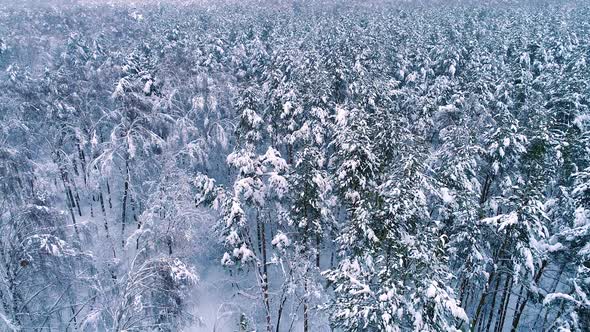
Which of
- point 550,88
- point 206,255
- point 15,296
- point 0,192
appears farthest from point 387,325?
point 550,88

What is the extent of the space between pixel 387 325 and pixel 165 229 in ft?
47.3

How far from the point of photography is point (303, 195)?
18578 millimetres

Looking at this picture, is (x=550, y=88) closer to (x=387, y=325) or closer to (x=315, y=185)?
(x=315, y=185)

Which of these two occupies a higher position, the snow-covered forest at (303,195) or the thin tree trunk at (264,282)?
the snow-covered forest at (303,195)

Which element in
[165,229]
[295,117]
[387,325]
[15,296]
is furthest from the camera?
[295,117]

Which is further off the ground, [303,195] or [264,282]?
[303,195]

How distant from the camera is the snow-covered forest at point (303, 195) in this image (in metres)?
13.7

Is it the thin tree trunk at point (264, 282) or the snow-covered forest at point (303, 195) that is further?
the thin tree trunk at point (264, 282)

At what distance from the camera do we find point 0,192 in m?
16.4

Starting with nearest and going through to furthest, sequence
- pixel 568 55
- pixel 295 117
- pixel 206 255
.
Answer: pixel 295 117 → pixel 206 255 → pixel 568 55

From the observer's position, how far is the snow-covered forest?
13680 mm

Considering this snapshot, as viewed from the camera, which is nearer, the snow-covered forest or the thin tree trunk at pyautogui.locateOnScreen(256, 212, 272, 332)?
the snow-covered forest

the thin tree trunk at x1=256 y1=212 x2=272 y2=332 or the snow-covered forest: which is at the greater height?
the snow-covered forest

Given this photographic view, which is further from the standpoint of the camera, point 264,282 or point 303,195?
point 264,282
